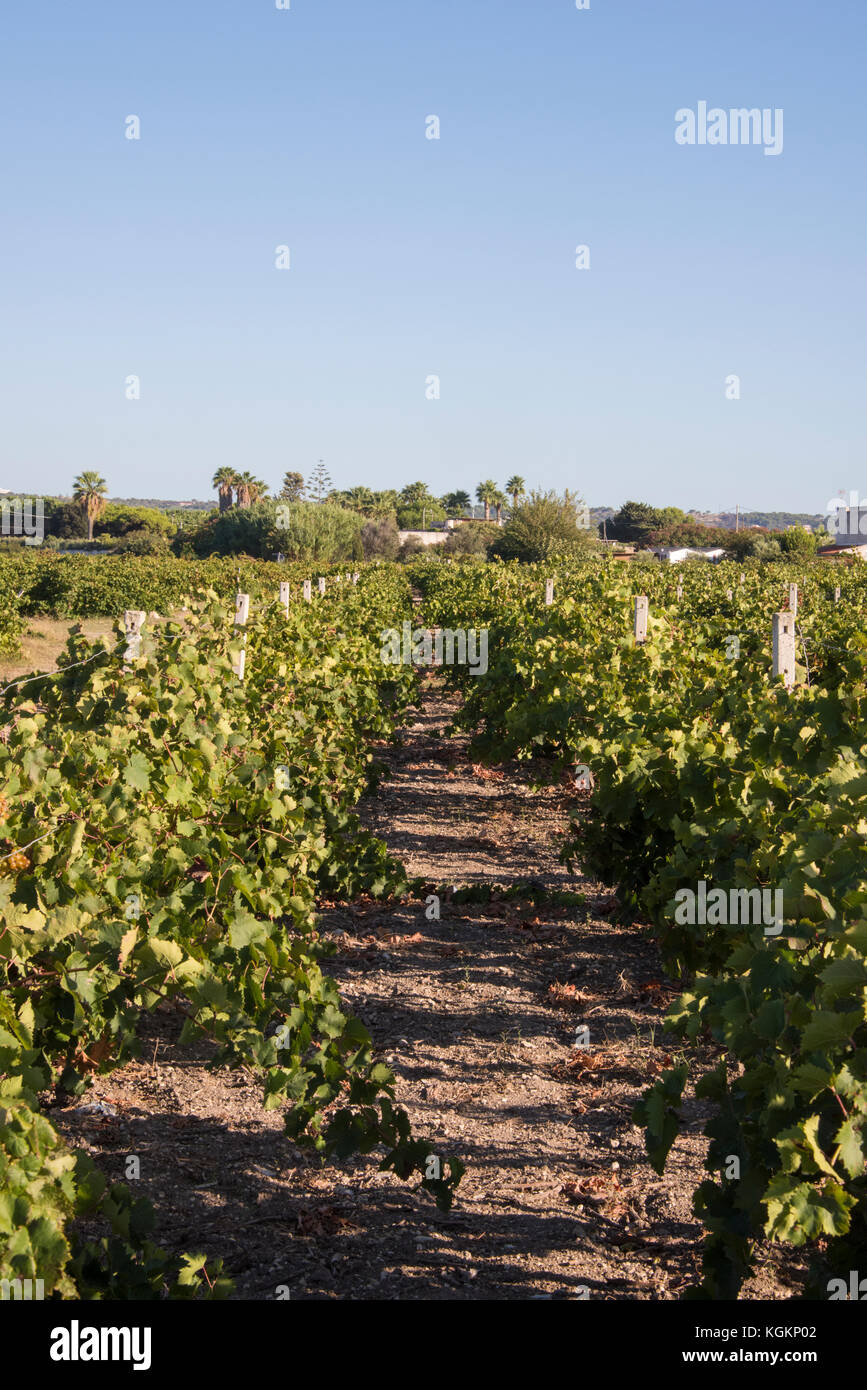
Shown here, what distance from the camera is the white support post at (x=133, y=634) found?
565cm

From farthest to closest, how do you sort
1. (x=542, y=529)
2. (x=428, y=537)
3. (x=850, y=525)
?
(x=850, y=525) < (x=428, y=537) < (x=542, y=529)

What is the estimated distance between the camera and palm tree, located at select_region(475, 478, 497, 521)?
122062mm

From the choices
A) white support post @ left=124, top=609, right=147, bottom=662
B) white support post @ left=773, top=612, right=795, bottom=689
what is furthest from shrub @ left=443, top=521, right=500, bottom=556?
white support post @ left=124, top=609, right=147, bottom=662

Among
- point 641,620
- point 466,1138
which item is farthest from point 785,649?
point 466,1138

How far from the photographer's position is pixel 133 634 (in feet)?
18.8

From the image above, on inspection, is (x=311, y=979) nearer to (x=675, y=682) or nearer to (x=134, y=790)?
(x=134, y=790)

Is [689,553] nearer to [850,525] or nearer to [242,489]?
[850,525]

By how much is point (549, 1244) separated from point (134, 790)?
7.20 feet

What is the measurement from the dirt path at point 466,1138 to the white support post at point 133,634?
187cm

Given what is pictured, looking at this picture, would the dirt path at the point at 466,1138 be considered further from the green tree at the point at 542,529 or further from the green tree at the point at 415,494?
the green tree at the point at 415,494

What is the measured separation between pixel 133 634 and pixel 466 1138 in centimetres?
311

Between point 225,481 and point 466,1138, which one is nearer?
point 466,1138

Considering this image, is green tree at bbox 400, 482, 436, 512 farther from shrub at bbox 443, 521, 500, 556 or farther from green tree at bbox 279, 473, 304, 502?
shrub at bbox 443, 521, 500, 556

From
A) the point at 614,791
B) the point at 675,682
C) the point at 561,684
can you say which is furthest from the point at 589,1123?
the point at 561,684
